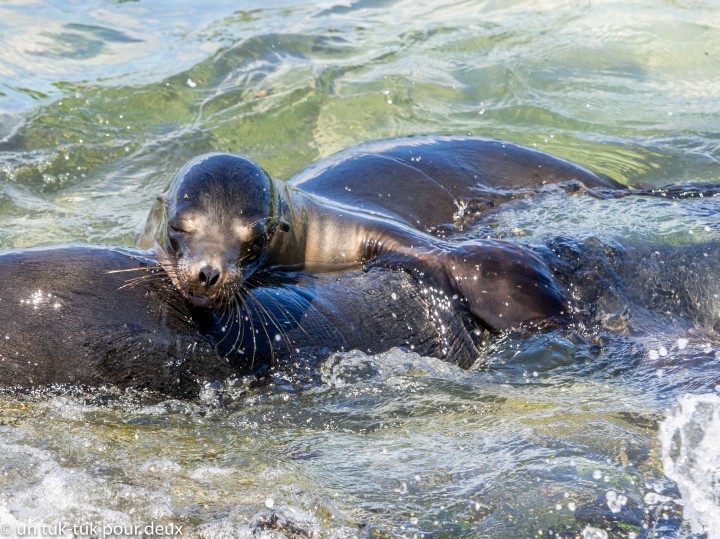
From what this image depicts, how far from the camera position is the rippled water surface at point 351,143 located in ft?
11.2

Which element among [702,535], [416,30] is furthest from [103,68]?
[702,535]

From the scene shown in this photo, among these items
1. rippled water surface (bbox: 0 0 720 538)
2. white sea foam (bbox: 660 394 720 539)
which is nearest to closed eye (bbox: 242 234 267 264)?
rippled water surface (bbox: 0 0 720 538)

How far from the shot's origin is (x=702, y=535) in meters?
3.19

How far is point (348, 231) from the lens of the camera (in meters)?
5.53

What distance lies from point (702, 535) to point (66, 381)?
2272 mm

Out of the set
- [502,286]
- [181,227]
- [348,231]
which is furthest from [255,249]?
[502,286]

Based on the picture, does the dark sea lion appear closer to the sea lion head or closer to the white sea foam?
the sea lion head

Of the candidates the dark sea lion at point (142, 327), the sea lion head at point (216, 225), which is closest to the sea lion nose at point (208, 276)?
the sea lion head at point (216, 225)

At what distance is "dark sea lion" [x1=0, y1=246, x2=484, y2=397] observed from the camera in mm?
3863

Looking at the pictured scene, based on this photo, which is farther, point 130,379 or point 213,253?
point 213,253

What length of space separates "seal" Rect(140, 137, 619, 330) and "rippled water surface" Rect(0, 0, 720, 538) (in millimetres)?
252

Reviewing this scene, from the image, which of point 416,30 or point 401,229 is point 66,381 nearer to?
point 401,229

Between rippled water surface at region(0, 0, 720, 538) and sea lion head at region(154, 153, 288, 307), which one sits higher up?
sea lion head at region(154, 153, 288, 307)

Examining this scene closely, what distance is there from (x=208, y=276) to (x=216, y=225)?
471mm
